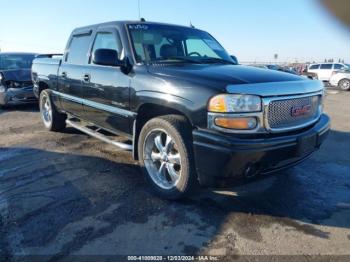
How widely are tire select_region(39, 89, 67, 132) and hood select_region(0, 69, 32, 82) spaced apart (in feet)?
10.2

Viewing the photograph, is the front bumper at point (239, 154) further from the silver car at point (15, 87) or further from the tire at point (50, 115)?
the silver car at point (15, 87)

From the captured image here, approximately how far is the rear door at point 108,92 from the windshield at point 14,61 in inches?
253

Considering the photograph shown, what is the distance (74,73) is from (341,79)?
19.7 metres

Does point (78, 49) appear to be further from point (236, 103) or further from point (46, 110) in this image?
point (236, 103)

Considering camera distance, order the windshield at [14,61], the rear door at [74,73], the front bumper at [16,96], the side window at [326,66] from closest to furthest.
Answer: the rear door at [74,73]
the front bumper at [16,96]
the windshield at [14,61]
the side window at [326,66]

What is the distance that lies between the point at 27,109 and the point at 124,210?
24.2ft

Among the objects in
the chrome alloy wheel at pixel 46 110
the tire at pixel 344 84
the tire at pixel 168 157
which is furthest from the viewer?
the tire at pixel 344 84

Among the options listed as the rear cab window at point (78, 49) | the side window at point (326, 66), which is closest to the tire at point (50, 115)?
the rear cab window at point (78, 49)

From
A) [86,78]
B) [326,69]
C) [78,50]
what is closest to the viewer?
[86,78]

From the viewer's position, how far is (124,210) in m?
3.41

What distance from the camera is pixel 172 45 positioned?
4379 millimetres

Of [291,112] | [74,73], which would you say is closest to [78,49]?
[74,73]

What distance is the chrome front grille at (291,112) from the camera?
312 cm

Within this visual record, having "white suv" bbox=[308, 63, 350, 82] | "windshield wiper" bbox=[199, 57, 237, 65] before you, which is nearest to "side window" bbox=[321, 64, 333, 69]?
"white suv" bbox=[308, 63, 350, 82]
